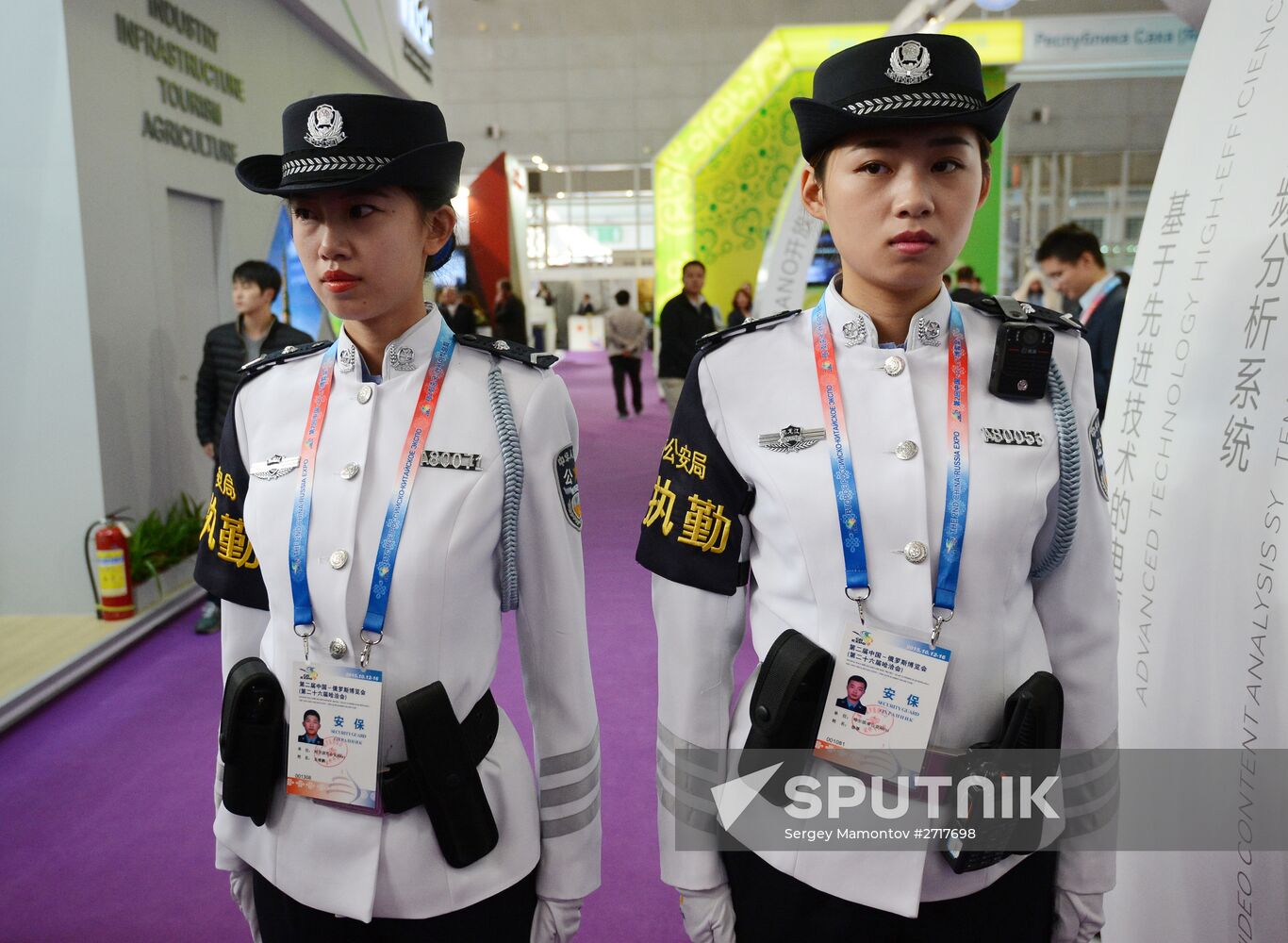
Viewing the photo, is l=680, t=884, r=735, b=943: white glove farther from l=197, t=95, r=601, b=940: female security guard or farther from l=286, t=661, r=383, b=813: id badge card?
l=286, t=661, r=383, b=813: id badge card

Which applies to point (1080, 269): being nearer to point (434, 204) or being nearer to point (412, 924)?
point (434, 204)

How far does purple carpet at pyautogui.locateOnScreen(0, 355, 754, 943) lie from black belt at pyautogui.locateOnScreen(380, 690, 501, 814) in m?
1.36

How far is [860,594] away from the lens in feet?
3.73

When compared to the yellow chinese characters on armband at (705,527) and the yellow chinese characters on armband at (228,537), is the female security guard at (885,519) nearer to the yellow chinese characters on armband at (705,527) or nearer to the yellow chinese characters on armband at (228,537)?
the yellow chinese characters on armband at (705,527)

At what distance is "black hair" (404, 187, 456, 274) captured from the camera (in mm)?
1268

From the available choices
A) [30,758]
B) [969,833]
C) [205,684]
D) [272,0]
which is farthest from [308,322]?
[969,833]

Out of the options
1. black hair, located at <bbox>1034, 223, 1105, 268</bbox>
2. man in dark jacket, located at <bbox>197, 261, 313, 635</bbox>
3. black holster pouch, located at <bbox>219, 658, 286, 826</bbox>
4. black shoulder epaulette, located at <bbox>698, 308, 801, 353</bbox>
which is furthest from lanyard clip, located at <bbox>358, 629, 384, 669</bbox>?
black hair, located at <bbox>1034, 223, 1105, 268</bbox>

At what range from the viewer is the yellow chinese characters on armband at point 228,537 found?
135 centimetres

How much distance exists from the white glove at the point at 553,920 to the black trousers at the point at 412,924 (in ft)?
0.05

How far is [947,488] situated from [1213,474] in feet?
2.98

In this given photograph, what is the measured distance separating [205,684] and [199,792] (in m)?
0.93

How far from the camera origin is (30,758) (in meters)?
3.33

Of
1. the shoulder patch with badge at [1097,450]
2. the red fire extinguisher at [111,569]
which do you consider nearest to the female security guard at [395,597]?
the shoulder patch with badge at [1097,450]

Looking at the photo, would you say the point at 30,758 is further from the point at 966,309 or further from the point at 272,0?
the point at 272,0
